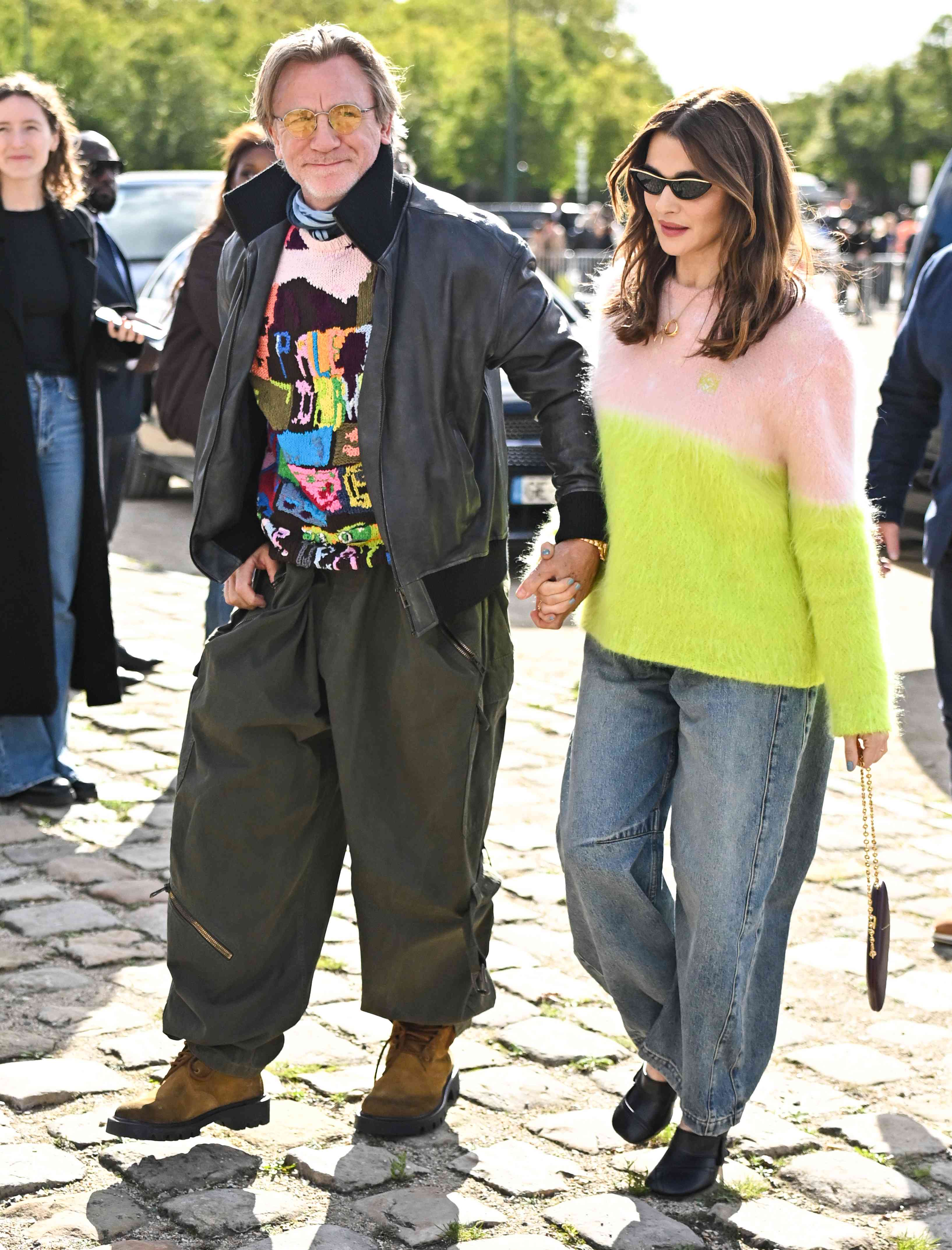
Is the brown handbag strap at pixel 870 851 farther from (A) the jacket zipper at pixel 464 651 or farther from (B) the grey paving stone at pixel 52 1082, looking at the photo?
(B) the grey paving stone at pixel 52 1082

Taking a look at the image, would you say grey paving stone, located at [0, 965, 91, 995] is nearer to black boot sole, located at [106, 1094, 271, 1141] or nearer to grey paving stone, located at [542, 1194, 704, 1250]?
black boot sole, located at [106, 1094, 271, 1141]

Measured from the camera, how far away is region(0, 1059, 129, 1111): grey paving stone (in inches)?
150

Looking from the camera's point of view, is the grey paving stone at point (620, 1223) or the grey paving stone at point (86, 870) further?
the grey paving stone at point (86, 870)

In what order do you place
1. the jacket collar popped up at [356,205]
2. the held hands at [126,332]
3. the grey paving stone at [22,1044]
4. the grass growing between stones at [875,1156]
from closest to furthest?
the jacket collar popped up at [356,205], the grass growing between stones at [875,1156], the grey paving stone at [22,1044], the held hands at [126,332]

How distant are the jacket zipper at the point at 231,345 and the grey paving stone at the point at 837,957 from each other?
1859 millimetres

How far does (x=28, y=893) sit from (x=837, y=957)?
88.3 inches

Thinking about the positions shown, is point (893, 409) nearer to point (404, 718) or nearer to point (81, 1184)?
point (404, 718)

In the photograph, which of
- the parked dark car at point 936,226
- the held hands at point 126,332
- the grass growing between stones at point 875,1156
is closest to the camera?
the grass growing between stones at point 875,1156

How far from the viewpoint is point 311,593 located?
3.68 metres

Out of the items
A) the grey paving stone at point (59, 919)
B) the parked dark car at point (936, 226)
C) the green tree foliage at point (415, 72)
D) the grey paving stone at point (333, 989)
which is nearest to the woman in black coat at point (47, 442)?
the grey paving stone at point (59, 919)

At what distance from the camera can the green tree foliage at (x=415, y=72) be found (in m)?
49.4

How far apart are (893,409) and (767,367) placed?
1857 mm

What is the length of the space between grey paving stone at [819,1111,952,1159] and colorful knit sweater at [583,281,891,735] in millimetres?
998

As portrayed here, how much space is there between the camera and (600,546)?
3.58 metres
